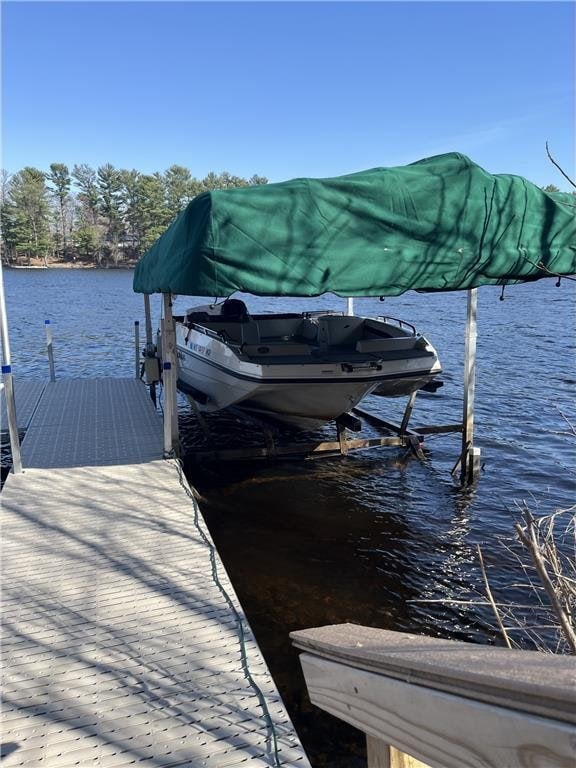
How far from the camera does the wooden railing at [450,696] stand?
0.75 metres

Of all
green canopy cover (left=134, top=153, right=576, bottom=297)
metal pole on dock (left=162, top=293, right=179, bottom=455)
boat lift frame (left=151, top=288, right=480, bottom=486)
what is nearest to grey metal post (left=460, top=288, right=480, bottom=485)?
boat lift frame (left=151, top=288, right=480, bottom=486)

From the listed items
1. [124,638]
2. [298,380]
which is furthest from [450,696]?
[298,380]

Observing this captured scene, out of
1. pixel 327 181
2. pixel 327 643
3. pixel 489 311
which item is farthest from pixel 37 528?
pixel 489 311

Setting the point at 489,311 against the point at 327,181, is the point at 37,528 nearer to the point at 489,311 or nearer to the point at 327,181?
the point at 327,181

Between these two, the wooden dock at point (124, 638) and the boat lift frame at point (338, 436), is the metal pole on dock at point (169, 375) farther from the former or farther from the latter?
the wooden dock at point (124, 638)

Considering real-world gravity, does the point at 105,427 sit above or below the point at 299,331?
below

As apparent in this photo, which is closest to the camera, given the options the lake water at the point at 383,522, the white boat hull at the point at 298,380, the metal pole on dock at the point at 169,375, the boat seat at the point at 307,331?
the lake water at the point at 383,522

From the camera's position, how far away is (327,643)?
1213mm

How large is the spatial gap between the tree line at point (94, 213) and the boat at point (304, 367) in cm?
7670

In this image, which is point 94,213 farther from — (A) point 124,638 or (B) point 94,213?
(A) point 124,638

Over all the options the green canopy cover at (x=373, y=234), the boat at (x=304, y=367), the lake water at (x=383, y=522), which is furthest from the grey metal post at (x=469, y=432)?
the green canopy cover at (x=373, y=234)

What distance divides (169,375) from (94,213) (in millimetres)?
91653

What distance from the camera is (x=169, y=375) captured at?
7.07m

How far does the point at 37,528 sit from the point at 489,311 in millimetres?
31103
